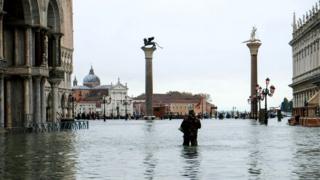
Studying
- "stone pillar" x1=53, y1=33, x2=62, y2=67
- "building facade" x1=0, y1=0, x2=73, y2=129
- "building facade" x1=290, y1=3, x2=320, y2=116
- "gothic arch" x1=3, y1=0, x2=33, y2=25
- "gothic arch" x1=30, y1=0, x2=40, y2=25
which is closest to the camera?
"building facade" x1=0, y1=0, x2=73, y2=129

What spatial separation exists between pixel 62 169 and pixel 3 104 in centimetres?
2974

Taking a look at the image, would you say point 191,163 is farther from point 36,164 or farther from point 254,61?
point 254,61

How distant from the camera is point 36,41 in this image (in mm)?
54156

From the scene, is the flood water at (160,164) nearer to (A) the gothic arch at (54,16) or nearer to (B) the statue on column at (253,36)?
(A) the gothic arch at (54,16)

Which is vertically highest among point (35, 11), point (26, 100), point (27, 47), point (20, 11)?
point (35, 11)

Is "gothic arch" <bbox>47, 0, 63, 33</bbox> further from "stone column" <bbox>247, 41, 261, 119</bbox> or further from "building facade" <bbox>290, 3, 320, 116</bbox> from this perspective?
"stone column" <bbox>247, 41, 261, 119</bbox>

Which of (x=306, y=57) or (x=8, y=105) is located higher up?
(x=306, y=57)

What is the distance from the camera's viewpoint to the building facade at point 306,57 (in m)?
101

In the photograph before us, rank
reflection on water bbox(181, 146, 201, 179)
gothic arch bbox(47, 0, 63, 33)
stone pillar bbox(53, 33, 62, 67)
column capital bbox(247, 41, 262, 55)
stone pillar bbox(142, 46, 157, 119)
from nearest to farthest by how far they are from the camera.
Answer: reflection on water bbox(181, 146, 201, 179) < gothic arch bbox(47, 0, 63, 33) < stone pillar bbox(53, 33, 62, 67) < stone pillar bbox(142, 46, 157, 119) < column capital bbox(247, 41, 262, 55)

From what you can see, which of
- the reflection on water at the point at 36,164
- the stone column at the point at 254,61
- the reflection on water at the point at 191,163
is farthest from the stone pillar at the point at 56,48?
the stone column at the point at 254,61

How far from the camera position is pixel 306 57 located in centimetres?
11344

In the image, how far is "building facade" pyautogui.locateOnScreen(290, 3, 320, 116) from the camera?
100812mm

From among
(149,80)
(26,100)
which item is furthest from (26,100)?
(149,80)

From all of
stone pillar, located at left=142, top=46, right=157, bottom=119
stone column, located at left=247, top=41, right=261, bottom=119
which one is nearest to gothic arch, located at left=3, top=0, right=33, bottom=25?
stone pillar, located at left=142, top=46, right=157, bottom=119
